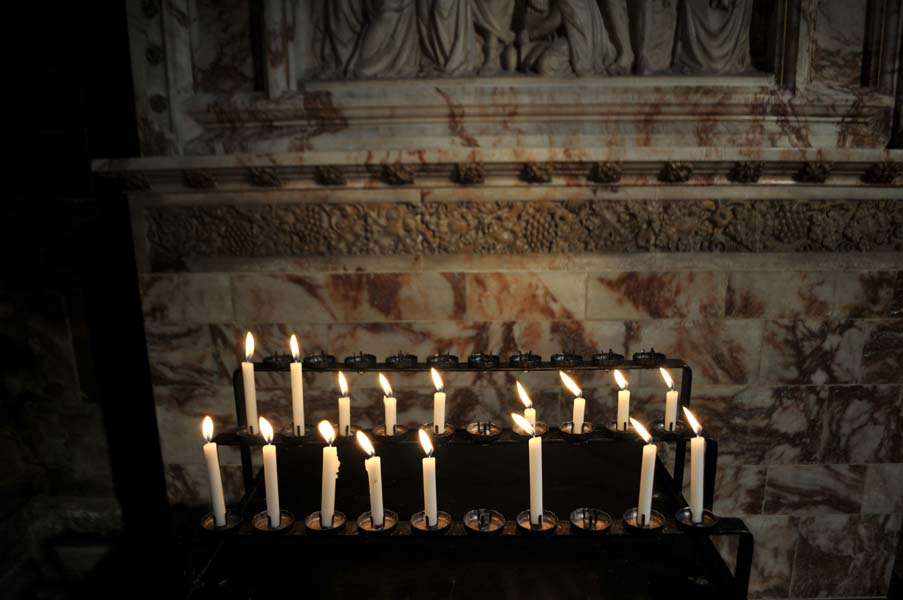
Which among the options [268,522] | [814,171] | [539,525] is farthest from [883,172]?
[268,522]

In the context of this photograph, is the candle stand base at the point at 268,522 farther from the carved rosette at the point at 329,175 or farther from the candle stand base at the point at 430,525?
the carved rosette at the point at 329,175

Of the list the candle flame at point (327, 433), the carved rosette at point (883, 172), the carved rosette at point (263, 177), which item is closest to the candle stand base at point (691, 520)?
the candle flame at point (327, 433)

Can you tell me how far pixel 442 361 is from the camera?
2352mm

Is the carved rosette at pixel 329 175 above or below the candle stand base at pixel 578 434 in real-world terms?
above

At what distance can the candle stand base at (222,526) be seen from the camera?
1.65 m

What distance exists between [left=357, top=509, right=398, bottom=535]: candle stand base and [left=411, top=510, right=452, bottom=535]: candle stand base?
65 mm

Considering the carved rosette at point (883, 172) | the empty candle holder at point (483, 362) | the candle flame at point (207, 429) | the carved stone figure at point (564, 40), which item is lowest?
the candle flame at point (207, 429)

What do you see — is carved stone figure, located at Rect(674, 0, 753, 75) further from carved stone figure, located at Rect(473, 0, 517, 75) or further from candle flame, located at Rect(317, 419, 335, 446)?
candle flame, located at Rect(317, 419, 335, 446)

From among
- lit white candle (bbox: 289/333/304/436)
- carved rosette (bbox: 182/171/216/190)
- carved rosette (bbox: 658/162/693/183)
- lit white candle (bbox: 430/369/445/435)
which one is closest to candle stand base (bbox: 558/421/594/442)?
lit white candle (bbox: 430/369/445/435)

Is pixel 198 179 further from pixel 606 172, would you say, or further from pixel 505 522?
pixel 505 522

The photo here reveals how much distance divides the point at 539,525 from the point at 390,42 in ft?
7.65

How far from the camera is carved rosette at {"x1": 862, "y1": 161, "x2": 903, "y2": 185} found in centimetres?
255

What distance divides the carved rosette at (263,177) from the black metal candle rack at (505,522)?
3.03 ft

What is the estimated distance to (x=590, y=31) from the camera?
102 inches
